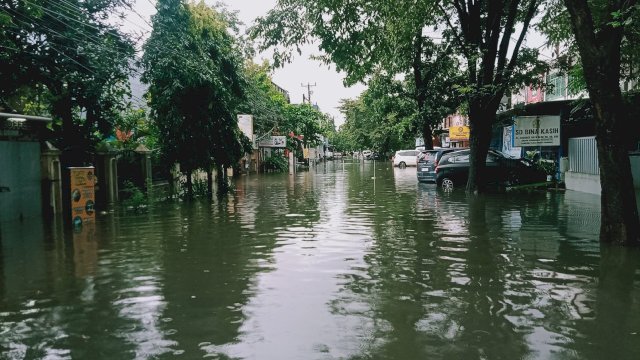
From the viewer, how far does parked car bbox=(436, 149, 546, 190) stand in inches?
835

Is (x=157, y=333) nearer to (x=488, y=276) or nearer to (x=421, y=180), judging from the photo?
(x=488, y=276)

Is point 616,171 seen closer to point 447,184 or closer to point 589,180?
point 589,180

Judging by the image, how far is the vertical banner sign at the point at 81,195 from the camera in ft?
41.0

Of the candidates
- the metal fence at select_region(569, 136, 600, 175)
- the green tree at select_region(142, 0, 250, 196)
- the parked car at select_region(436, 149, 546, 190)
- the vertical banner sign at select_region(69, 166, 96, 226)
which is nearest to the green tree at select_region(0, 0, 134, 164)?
the green tree at select_region(142, 0, 250, 196)

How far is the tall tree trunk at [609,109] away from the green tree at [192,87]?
31.8 feet

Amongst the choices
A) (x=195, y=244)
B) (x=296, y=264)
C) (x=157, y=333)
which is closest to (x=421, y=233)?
(x=296, y=264)

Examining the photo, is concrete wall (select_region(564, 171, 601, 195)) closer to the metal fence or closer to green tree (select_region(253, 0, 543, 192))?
the metal fence

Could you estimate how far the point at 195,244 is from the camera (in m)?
9.69

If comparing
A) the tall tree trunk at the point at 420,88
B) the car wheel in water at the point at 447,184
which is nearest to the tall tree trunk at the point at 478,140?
the car wheel in water at the point at 447,184

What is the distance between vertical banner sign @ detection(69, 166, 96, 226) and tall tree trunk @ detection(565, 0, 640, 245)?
36.2ft

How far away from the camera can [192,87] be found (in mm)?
17984

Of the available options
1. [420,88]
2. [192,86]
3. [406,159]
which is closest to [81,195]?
[192,86]

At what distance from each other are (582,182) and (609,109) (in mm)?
11918

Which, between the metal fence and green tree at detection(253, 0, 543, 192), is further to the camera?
the metal fence
